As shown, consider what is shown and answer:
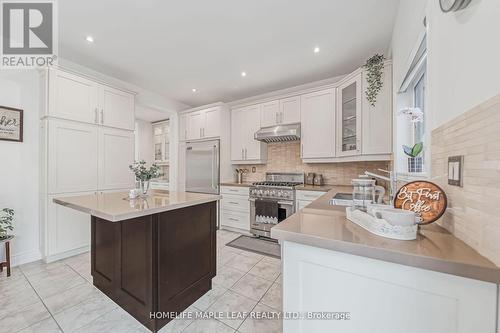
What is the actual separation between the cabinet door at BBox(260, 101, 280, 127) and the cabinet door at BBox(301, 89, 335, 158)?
45 cm

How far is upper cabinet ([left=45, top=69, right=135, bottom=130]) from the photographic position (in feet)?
7.99

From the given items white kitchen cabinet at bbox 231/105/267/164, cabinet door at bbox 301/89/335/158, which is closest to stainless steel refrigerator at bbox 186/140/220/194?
white kitchen cabinet at bbox 231/105/267/164

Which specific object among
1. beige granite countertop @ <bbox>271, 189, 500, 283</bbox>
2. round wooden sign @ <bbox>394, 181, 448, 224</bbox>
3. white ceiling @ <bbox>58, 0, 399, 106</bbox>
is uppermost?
white ceiling @ <bbox>58, 0, 399, 106</bbox>

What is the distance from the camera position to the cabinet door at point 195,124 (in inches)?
159

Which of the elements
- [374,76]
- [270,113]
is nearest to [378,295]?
[374,76]

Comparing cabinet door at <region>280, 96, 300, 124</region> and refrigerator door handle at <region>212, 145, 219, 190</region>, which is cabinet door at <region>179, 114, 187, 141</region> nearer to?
refrigerator door handle at <region>212, 145, 219, 190</region>

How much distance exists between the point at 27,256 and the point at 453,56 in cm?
412

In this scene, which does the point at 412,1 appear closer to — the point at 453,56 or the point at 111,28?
the point at 453,56

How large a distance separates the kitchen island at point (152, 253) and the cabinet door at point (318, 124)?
1.92 metres

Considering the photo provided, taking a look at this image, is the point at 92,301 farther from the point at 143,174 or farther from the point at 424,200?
the point at 424,200

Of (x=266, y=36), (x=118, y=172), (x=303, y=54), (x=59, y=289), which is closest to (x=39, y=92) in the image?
(x=118, y=172)

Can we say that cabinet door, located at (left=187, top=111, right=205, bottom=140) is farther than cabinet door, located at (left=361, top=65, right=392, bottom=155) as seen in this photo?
Yes

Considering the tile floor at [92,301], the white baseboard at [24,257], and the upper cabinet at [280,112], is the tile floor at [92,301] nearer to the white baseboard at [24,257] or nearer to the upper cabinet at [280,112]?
the white baseboard at [24,257]

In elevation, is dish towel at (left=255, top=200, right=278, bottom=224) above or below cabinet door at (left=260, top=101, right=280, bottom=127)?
below
